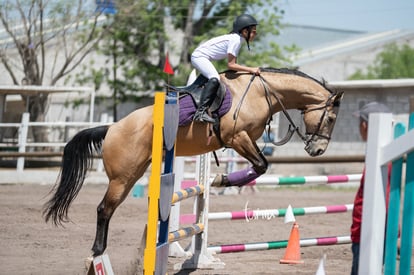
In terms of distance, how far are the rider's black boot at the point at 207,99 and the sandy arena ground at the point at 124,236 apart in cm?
130

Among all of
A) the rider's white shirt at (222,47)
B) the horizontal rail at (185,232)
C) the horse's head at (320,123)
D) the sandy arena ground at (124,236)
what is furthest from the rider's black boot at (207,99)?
the sandy arena ground at (124,236)

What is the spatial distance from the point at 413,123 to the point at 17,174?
41.2 feet

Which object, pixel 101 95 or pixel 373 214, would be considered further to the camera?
pixel 101 95

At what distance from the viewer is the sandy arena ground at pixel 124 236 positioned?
21.0 ft

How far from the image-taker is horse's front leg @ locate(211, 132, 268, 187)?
6.54 m

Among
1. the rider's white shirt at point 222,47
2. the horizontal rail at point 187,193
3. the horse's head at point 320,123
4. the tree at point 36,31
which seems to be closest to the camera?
the horizontal rail at point 187,193

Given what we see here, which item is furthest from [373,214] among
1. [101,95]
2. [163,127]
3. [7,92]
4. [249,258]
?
[101,95]

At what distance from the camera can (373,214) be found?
3297mm

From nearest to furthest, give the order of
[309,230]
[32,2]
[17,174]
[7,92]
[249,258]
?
[249,258]
[309,230]
[17,174]
[7,92]
[32,2]

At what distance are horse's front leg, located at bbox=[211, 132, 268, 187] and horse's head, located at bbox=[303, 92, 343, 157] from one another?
1.85 ft

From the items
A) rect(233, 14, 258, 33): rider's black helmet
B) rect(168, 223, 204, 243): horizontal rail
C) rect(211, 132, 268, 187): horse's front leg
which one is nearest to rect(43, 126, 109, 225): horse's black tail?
rect(168, 223, 204, 243): horizontal rail

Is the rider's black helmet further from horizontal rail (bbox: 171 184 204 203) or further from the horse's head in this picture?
horizontal rail (bbox: 171 184 204 203)

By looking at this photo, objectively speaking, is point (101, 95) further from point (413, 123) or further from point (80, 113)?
point (413, 123)

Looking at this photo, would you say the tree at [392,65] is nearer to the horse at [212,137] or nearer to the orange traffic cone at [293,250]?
the horse at [212,137]
